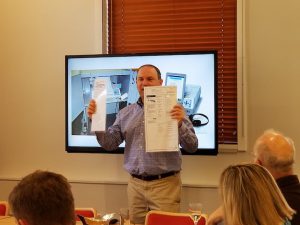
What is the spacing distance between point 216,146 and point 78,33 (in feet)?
6.16

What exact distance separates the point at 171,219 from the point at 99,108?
3.57 feet

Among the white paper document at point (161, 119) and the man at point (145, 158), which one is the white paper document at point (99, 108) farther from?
the white paper document at point (161, 119)

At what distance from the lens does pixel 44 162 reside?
4605 mm

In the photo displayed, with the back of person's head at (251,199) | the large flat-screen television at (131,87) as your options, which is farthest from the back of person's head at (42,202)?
the large flat-screen television at (131,87)

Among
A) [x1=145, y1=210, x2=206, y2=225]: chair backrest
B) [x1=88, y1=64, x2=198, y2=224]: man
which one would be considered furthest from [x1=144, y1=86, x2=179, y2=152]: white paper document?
[x1=145, y1=210, x2=206, y2=225]: chair backrest

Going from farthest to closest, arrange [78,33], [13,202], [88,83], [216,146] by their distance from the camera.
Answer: [78,33], [88,83], [216,146], [13,202]

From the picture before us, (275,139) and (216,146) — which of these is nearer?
(275,139)

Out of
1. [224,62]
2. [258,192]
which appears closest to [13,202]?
[258,192]

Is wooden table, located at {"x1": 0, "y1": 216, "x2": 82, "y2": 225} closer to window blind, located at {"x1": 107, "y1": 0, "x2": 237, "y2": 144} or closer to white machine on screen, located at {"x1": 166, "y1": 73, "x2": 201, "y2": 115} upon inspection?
white machine on screen, located at {"x1": 166, "y1": 73, "x2": 201, "y2": 115}

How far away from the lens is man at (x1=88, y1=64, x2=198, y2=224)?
11.4ft

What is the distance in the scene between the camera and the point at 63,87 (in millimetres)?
4496

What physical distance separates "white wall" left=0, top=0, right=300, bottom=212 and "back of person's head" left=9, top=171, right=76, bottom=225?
2718mm

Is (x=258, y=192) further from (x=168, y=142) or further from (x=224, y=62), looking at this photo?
(x=224, y=62)

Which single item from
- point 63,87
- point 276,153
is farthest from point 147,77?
point 276,153
